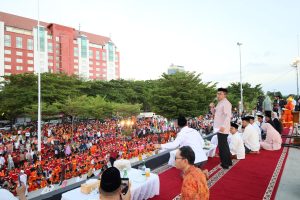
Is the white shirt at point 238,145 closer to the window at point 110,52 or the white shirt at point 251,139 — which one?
the white shirt at point 251,139

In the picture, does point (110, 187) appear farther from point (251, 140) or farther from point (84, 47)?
point (84, 47)

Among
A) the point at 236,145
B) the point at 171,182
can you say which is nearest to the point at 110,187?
the point at 171,182

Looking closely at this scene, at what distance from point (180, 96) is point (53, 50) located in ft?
151

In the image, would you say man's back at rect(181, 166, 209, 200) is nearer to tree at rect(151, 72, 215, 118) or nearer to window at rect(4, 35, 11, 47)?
tree at rect(151, 72, 215, 118)

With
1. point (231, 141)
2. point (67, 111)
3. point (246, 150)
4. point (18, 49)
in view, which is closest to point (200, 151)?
point (231, 141)

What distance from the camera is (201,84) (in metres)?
26.4

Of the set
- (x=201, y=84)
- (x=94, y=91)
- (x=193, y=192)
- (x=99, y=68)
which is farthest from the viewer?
(x=99, y=68)

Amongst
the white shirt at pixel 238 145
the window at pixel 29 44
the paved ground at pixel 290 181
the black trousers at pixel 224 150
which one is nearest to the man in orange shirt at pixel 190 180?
the paved ground at pixel 290 181

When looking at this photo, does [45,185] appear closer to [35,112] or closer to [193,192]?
[193,192]

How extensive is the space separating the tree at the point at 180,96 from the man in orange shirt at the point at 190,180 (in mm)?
20863

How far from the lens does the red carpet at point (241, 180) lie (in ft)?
16.3

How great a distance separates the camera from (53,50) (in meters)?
59.4

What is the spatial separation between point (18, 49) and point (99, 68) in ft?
75.8

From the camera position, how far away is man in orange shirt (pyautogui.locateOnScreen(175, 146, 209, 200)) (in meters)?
2.81
